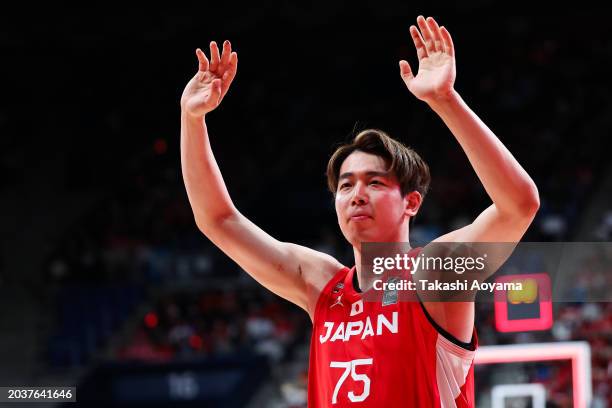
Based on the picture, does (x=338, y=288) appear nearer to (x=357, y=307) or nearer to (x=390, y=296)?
(x=357, y=307)

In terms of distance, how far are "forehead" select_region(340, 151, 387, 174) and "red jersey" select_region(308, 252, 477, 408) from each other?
461 millimetres

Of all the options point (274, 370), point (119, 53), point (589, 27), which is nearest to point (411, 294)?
point (274, 370)

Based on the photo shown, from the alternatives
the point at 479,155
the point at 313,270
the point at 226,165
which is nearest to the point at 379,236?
the point at 313,270

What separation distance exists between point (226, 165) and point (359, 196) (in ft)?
47.8

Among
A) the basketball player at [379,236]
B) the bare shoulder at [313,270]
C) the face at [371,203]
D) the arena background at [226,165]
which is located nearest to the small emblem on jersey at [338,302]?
the basketball player at [379,236]

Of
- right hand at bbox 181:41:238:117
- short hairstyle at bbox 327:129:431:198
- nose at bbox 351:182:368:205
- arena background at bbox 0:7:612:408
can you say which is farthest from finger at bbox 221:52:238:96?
arena background at bbox 0:7:612:408

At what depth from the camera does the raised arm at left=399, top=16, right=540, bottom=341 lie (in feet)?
9.03

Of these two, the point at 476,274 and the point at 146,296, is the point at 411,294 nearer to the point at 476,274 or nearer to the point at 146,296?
the point at 476,274

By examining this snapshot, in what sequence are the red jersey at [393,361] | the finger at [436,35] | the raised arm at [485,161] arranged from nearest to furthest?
1. the raised arm at [485,161]
2. the finger at [436,35]
3. the red jersey at [393,361]

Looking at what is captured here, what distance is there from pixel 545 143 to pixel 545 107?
4.18ft

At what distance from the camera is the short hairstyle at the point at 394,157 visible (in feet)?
10.9

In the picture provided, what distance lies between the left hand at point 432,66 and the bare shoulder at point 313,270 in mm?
891

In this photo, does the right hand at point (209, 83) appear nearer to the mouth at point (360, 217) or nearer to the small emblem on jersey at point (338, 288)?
the mouth at point (360, 217)

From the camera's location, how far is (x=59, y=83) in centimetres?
2061
